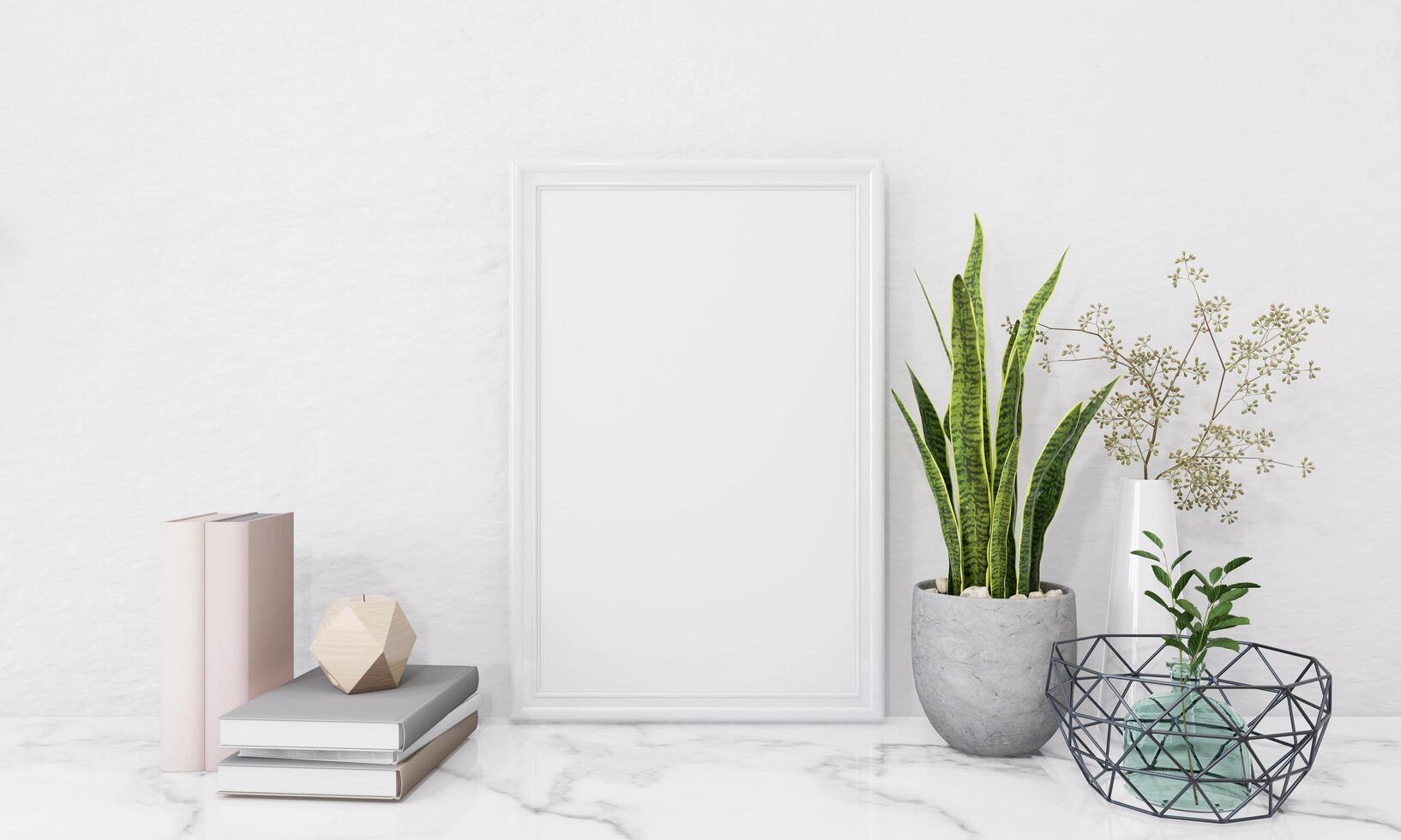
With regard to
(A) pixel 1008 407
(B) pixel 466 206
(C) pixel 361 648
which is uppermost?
(B) pixel 466 206

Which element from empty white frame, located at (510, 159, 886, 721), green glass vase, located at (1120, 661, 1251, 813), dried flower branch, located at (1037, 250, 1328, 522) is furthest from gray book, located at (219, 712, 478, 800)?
dried flower branch, located at (1037, 250, 1328, 522)

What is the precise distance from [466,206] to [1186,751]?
90 centimetres

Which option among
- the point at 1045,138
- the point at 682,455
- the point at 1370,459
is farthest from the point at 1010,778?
the point at 1045,138

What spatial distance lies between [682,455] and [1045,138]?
543 mm

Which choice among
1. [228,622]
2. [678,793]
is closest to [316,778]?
[228,622]

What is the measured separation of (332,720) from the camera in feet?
2.54

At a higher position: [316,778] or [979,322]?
[979,322]

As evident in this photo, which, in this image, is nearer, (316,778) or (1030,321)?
(316,778)

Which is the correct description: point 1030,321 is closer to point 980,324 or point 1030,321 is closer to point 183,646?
point 980,324

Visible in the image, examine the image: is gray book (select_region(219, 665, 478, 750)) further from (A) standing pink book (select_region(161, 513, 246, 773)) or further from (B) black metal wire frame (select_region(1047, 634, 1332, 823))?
(B) black metal wire frame (select_region(1047, 634, 1332, 823))

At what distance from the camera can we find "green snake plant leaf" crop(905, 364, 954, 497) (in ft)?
3.06

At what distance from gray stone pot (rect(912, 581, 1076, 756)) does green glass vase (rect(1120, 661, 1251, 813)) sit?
0.09 metres

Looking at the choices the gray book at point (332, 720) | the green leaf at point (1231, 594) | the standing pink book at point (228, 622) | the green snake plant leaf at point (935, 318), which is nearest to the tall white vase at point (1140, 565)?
the green leaf at point (1231, 594)

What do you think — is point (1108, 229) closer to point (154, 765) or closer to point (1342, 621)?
point (1342, 621)
